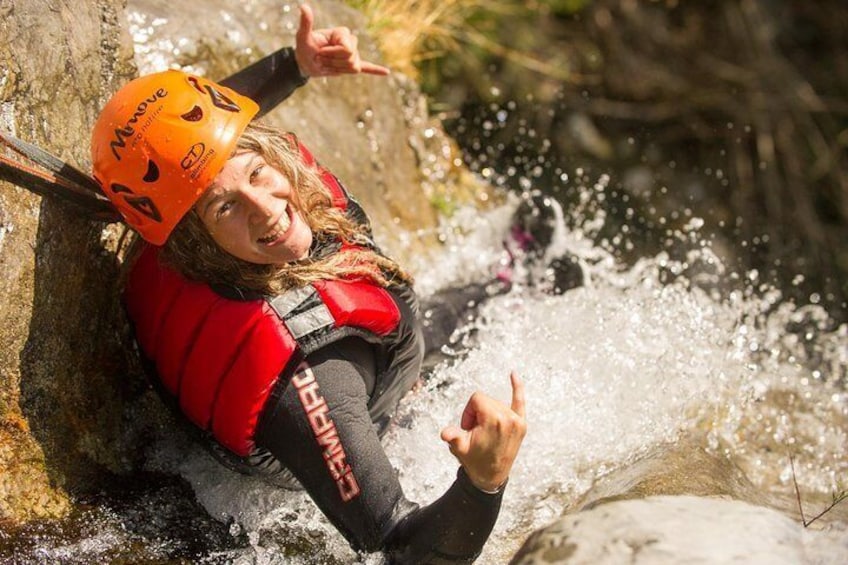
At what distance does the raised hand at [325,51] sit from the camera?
2881mm

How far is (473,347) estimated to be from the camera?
347cm

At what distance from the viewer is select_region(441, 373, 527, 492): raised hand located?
2.07 metres

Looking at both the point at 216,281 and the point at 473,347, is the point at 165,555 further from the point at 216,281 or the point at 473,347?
the point at 473,347

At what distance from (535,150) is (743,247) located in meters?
1.27

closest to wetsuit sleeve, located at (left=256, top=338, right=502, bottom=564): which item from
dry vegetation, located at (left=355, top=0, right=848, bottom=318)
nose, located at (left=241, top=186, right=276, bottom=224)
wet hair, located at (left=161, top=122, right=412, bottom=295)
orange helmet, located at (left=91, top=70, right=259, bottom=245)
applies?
wet hair, located at (left=161, top=122, right=412, bottom=295)

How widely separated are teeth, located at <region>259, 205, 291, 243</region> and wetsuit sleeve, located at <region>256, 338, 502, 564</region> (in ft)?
1.08

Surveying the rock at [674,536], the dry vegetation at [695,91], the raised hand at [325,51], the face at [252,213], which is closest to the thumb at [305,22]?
the raised hand at [325,51]

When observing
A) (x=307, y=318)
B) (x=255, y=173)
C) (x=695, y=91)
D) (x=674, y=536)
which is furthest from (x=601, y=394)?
(x=695, y=91)

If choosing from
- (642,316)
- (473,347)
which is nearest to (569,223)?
(642,316)

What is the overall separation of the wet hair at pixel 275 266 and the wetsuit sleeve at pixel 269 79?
1.49ft

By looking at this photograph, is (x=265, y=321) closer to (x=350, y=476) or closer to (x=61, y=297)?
(x=350, y=476)

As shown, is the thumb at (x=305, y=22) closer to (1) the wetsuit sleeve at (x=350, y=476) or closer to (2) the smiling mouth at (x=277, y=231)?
(2) the smiling mouth at (x=277, y=231)

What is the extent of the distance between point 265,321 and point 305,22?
3.56ft

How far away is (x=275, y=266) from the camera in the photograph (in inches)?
93.9
